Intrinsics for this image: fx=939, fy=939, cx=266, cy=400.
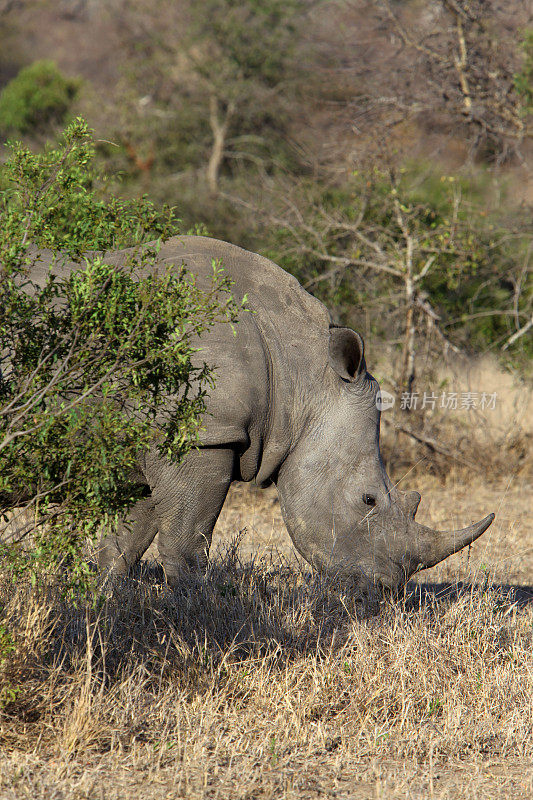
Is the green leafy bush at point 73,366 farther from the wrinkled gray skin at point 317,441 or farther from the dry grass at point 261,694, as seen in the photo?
the wrinkled gray skin at point 317,441

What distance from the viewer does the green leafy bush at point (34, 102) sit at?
2064 cm

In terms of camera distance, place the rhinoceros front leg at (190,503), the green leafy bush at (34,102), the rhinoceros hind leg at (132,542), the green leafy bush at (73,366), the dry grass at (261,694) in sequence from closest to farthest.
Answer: the green leafy bush at (73,366), the dry grass at (261,694), the rhinoceros front leg at (190,503), the rhinoceros hind leg at (132,542), the green leafy bush at (34,102)

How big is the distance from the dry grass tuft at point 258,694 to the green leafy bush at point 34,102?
700 inches

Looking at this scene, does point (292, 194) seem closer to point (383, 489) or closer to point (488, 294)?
point (488, 294)

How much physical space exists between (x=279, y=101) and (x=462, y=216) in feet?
35.0

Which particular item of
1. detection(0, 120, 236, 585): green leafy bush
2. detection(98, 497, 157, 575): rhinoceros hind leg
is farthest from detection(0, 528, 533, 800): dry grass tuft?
detection(0, 120, 236, 585): green leafy bush

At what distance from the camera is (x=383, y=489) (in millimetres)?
5230

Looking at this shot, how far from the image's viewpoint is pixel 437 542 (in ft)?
17.3

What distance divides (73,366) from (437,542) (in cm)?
268

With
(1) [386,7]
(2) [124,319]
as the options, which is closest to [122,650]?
(2) [124,319]

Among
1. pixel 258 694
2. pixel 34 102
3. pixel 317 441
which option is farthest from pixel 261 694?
pixel 34 102

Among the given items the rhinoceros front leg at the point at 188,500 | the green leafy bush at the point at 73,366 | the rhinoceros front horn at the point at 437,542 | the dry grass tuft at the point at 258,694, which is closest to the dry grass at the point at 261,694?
the dry grass tuft at the point at 258,694

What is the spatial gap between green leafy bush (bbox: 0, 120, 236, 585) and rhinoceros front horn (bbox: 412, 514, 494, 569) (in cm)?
210

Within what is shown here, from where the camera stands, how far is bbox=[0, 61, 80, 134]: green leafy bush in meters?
20.6
